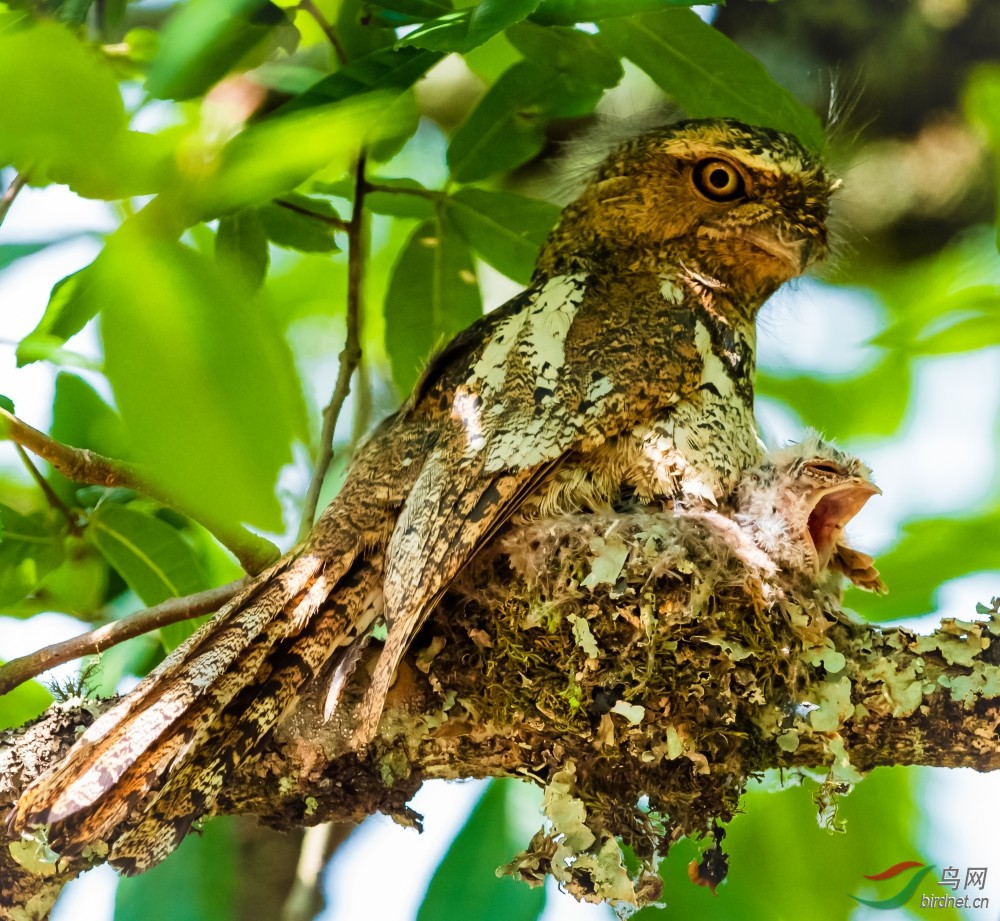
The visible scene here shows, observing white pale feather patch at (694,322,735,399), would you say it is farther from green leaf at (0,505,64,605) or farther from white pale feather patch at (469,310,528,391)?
green leaf at (0,505,64,605)

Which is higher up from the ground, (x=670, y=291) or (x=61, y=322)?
(x=670, y=291)

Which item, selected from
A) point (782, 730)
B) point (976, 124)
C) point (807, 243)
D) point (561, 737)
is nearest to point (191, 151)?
point (561, 737)

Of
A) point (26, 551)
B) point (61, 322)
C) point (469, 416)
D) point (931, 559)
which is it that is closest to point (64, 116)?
point (61, 322)

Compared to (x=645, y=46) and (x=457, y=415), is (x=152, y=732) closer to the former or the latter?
(x=457, y=415)

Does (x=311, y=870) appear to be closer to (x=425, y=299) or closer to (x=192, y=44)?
(x=425, y=299)

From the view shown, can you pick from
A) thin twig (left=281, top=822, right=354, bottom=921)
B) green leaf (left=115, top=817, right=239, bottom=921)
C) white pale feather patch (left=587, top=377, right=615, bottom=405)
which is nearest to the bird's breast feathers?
white pale feather patch (left=587, top=377, right=615, bottom=405)

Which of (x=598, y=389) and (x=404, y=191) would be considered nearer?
(x=598, y=389)
